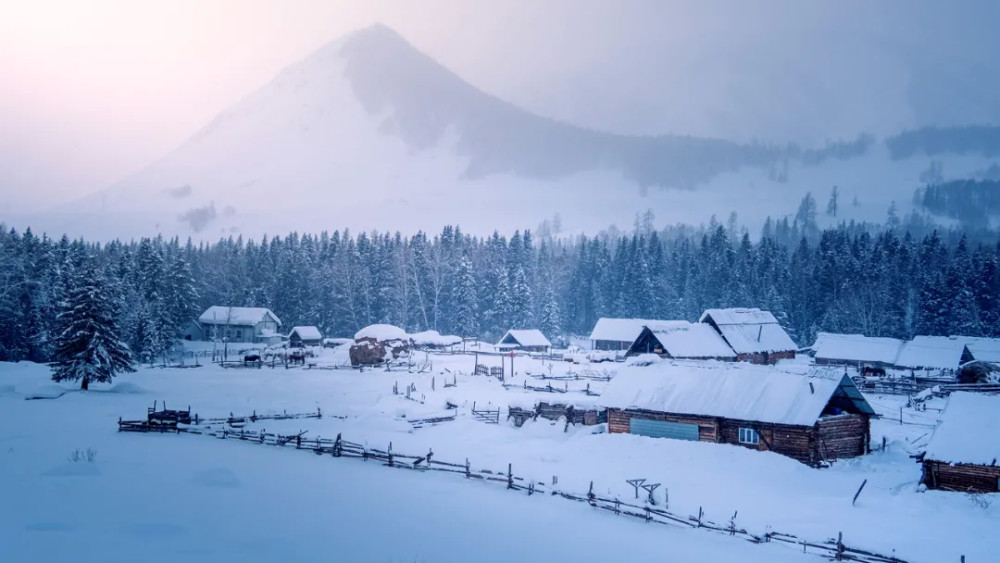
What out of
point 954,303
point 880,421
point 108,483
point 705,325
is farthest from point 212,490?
point 954,303

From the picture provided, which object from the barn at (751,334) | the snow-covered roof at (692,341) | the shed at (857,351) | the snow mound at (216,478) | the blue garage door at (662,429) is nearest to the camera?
the snow mound at (216,478)

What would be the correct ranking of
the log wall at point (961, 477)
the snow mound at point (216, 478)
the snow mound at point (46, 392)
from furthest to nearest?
1. the snow mound at point (46, 392)
2. the log wall at point (961, 477)
3. the snow mound at point (216, 478)

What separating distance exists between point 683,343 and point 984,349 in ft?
97.4

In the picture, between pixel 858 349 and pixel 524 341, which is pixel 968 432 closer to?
pixel 858 349

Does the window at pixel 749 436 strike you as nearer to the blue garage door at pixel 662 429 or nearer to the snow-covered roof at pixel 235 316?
the blue garage door at pixel 662 429

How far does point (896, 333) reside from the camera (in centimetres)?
9256

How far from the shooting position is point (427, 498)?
25.5m

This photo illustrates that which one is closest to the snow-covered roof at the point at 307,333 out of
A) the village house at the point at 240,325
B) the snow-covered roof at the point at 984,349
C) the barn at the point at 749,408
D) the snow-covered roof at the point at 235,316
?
the village house at the point at 240,325

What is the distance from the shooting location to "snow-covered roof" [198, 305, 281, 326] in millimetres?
94250

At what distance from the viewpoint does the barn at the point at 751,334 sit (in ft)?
228

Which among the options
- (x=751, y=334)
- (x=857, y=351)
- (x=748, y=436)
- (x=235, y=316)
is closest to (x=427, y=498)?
(x=748, y=436)

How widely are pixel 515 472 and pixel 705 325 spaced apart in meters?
43.8

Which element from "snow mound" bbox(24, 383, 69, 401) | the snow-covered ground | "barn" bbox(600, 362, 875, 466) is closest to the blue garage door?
"barn" bbox(600, 362, 875, 466)

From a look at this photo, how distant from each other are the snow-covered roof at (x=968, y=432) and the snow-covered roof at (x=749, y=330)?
1512 inches
